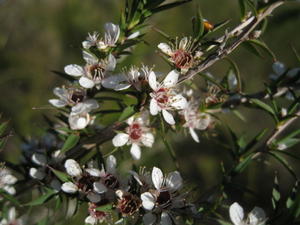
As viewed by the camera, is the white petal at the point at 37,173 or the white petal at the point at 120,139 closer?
the white petal at the point at 120,139

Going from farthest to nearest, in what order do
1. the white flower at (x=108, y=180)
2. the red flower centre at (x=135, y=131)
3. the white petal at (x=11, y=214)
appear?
1. the white petal at (x=11, y=214)
2. the red flower centre at (x=135, y=131)
3. the white flower at (x=108, y=180)

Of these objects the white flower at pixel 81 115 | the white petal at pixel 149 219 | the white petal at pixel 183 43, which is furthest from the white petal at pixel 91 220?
the white petal at pixel 183 43

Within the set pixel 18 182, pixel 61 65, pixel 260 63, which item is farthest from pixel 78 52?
pixel 18 182

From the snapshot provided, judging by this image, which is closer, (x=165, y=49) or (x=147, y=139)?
(x=165, y=49)

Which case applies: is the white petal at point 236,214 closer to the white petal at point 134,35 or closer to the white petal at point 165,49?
the white petal at point 165,49

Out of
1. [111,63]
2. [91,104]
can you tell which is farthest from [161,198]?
[111,63]

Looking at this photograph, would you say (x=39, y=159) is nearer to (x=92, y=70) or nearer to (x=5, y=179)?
(x=5, y=179)

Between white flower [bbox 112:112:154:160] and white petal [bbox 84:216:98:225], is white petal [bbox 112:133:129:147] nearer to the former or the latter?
white flower [bbox 112:112:154:160]

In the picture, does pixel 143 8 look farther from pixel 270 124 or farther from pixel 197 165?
pixel 270 124

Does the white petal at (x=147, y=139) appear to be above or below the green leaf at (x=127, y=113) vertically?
below
